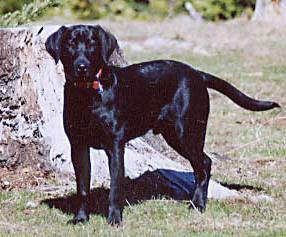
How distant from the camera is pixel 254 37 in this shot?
1777cm

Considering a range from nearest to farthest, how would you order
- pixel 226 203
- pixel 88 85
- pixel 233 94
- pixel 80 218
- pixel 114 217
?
pixel 88 85, pixel 114 217, pixel 80 218, pixel 226 203, pixel 233 94

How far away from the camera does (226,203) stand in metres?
7.50

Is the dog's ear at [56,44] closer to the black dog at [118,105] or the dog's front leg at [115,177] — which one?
the black dog at [118,105]

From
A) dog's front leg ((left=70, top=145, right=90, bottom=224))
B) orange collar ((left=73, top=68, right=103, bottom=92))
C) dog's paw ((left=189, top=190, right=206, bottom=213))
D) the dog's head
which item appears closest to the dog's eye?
the dog's head

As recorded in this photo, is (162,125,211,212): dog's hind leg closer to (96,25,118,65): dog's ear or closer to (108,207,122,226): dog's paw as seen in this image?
(108,207,122,226): dog's paw

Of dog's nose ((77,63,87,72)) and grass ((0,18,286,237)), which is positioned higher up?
dog's nose ((77,63,87,72))

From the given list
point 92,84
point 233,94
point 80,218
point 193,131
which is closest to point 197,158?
point 193,131

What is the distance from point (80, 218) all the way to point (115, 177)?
1.31 feet

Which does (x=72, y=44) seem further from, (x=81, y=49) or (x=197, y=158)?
(x=197, y=158)

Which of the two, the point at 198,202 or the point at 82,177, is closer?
the point at 82,177

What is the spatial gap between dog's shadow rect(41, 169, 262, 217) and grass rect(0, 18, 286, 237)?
6.3 inches

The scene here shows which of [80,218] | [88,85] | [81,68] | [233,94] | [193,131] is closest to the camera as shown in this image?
[81,68]

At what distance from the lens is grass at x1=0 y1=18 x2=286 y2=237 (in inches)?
265

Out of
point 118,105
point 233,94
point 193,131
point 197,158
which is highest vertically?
point 118,105
